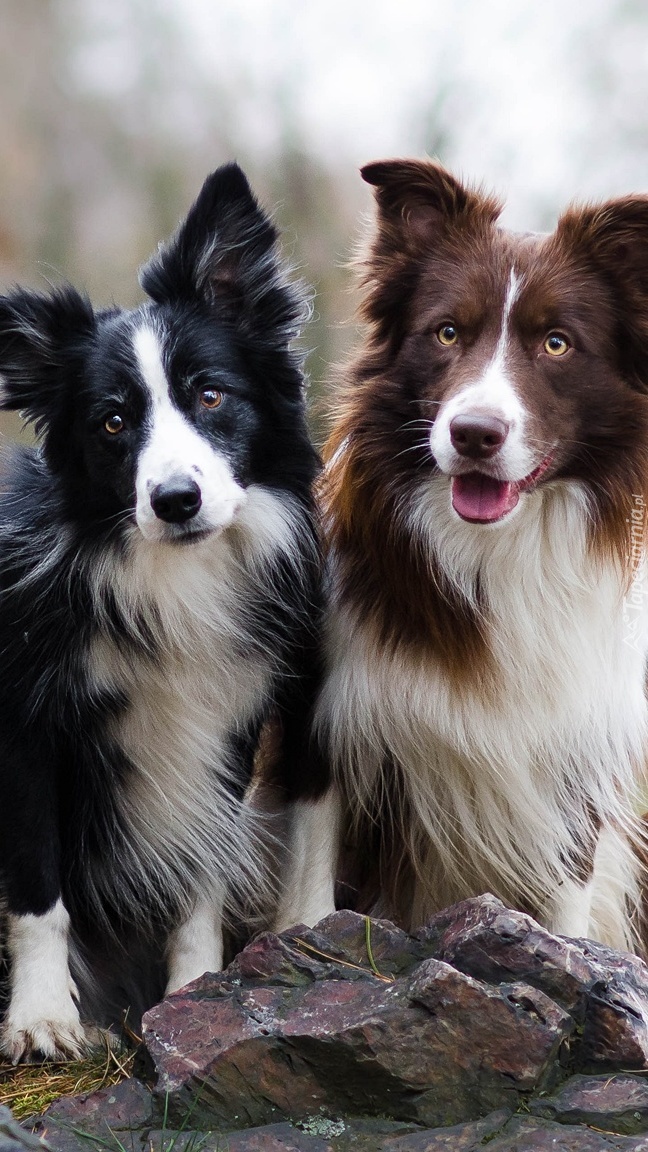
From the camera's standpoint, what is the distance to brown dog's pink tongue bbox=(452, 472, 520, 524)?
116 inches

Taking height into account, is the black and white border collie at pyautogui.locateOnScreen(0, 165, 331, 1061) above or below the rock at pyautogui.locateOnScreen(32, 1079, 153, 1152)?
above

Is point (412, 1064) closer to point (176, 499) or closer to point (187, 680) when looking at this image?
point (187, 680)

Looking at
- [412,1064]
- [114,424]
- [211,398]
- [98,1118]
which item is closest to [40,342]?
[114,424]

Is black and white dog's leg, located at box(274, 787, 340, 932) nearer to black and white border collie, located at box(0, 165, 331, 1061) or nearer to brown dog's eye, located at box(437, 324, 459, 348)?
black and white border collie, located at box(0, 165, 331, 1061)

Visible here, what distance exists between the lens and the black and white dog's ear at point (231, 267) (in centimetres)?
322

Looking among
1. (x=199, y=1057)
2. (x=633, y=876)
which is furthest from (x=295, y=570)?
(x=633, y=876)

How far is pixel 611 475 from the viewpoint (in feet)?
10.2

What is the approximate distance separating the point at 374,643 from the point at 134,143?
6.22 meters

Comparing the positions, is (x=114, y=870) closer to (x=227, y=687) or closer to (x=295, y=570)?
(x=227, y=687)

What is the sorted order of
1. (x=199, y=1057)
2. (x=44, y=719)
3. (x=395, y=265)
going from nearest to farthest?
(x=199, y=1057)
(x=44, y=719)
(x=395, y=265)

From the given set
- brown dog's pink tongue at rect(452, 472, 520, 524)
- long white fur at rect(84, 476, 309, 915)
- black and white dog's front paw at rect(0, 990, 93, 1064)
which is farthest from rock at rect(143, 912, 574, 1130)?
brown dog's pink tongue at rect(452, 472, 520, 524)

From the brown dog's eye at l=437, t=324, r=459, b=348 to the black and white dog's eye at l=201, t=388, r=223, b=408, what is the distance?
583 mm

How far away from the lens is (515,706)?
3260 millimetres

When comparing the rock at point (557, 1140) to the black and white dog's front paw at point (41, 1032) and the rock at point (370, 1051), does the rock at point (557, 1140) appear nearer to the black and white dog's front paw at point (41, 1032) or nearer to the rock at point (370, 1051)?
the rock at point (370, 1051)
